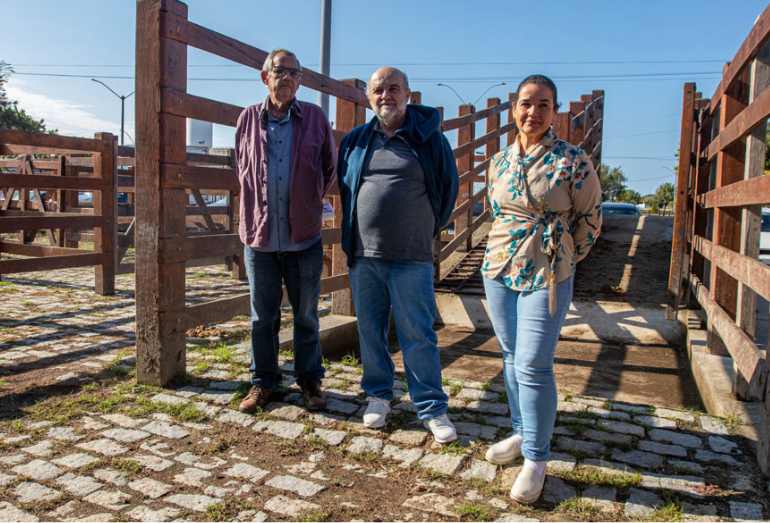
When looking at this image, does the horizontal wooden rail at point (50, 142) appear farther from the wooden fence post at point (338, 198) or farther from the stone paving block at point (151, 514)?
the stone paving block at point (151, 514)

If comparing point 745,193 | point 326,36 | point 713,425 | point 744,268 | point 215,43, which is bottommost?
point 713,425

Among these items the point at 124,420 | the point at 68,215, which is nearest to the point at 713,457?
the point at 124,420

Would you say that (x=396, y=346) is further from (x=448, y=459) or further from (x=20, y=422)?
(x=20, y=422)

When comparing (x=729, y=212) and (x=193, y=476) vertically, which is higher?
(x=729, y=212)

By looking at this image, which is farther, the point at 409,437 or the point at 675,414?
the point at 675,414

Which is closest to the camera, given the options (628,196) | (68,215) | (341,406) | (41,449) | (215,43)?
(41,449)

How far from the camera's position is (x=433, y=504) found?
2.45 meters

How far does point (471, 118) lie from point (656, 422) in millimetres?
4596

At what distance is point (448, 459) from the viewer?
286 centimetres

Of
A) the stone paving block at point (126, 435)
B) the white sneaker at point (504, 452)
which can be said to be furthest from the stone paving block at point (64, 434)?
the white sneaker at point (504, 452)

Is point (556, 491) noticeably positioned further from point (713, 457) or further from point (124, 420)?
point (124, 420)

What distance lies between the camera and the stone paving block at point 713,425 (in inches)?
125

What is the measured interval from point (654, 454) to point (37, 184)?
646cm

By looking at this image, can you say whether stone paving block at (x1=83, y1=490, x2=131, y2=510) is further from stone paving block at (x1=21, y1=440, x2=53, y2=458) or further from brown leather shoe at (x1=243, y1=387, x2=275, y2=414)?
brown leather shoe at (x1=243, y1=387, x2=275, y2=414)
